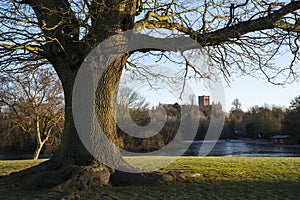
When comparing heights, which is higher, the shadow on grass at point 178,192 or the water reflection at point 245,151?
the shadow on grass at point 178,192

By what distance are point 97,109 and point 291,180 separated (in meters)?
3.95

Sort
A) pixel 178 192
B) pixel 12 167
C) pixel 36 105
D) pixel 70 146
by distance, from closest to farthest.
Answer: pixel 178 192
pixel 70 146
pixel 12 167
pixel 36 105

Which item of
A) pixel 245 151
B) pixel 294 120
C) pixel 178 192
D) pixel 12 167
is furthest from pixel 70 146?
pixel 294 120

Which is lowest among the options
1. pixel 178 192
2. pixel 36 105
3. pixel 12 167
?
pixel 12 167

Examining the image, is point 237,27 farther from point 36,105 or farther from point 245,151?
point 245,151

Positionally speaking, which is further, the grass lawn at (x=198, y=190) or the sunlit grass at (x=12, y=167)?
the sunlit grass at (x=12, y=167)

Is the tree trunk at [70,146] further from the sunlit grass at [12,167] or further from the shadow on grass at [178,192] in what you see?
the sunlit grass at [12,167]

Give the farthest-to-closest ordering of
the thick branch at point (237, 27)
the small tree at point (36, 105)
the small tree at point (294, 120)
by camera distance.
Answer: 1. the small tree at point (294, 120)
2. the small tree at point (36, 105)
3. the thick branch at point (237, 27)

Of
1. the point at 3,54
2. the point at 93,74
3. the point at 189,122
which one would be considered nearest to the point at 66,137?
the point at 93,74

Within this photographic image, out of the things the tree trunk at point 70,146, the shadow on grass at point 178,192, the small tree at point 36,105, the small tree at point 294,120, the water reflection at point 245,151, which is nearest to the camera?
the shadow on grass at point 178,192

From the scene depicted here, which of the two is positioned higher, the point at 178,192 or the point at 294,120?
the point at 294,120

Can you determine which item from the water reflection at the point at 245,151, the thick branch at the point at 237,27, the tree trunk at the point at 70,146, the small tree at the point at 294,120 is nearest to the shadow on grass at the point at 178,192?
the tree trunk at the point at 70,146

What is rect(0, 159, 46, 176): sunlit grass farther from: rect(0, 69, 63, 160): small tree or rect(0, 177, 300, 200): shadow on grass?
rect(0, 69, 63, 160): small tree

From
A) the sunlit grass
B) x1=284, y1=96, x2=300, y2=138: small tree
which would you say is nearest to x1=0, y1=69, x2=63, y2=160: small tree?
the sunlit grass
